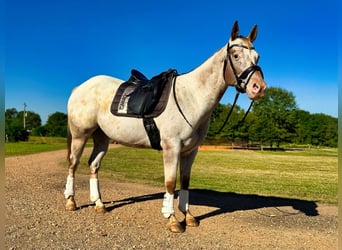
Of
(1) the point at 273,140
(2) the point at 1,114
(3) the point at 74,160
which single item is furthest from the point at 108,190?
(1) the point at 273,140

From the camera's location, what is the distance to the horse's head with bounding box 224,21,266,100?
4.98 m

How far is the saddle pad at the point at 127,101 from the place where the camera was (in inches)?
229

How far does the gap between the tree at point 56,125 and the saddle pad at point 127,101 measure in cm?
5785

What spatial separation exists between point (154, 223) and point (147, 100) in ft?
7.43

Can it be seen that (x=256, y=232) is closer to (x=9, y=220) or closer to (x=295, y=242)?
(x=295, y=242)

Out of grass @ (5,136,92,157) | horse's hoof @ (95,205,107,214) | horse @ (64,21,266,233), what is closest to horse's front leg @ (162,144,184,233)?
horse @ (64,21,266,233)

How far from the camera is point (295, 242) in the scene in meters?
5.30

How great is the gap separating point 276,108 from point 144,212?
58810 millimetres

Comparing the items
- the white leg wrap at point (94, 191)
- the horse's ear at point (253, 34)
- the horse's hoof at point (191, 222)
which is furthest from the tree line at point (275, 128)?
the horse's ear at point (253, 34)

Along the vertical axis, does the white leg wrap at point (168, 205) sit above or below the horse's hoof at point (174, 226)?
above

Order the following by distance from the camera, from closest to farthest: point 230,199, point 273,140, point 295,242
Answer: point 295,242, point 230,199, point 273,140

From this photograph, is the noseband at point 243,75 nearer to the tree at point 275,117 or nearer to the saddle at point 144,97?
the saddle at point 144,97

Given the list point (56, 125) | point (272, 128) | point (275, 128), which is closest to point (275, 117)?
point (275, 128)

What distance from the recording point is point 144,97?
6.07 m
